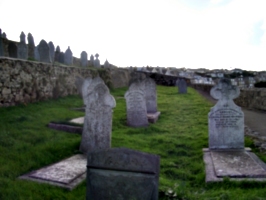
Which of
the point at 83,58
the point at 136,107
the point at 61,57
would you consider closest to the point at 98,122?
the point at 136,107

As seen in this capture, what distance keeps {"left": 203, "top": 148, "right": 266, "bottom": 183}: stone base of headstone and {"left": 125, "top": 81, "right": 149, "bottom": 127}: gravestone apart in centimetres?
329

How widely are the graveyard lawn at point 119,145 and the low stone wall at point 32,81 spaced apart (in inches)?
15.8

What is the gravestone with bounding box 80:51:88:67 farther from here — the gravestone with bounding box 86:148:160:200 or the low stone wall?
the gravestone with bounding box 86:148:160:200

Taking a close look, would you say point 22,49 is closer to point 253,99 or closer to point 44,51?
point 44,51

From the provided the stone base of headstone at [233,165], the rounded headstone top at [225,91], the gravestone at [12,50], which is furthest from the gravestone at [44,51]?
the stone base of headstone at [233,165]

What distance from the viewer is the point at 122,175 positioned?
10.0 feet

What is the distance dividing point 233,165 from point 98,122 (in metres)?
2.68

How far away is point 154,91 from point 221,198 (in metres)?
8.02

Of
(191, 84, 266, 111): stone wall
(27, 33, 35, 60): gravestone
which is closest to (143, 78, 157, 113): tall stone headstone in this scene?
(191, 84, 266, 111): stone wall

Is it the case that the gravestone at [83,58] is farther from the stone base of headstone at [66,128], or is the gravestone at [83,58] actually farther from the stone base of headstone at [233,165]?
the stone base of headstone at [233,165]

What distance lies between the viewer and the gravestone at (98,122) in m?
5.86

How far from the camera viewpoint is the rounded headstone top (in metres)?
6.30

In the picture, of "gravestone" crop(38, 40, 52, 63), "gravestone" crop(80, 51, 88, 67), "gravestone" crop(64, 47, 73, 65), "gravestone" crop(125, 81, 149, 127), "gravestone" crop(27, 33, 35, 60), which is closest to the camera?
"gravestone" crop(125, 81, 149, 127)

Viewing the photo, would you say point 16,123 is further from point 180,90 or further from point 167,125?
point 180,90
